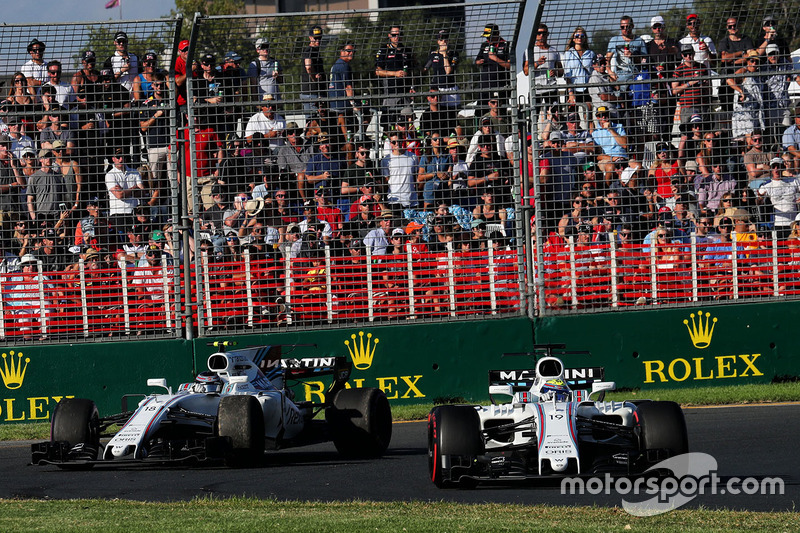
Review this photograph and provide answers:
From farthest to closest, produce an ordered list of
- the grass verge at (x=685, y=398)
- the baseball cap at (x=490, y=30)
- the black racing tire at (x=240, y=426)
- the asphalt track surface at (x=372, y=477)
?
the baseball cap at (x=490, y=30), the grass verge at (x=685, y=398), the black racing tire at (x=240, y=426), the asphalt track surface at (x=372, y=477)

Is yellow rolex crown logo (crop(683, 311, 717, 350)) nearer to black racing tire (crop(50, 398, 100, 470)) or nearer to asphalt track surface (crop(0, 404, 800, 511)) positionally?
asphalt track surface (crop(0, 404, 800, 511))

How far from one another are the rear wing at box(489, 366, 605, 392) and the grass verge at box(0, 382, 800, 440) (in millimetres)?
3511

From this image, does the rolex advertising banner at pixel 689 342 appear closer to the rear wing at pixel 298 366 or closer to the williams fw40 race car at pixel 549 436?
the rear wing at pixel 298 366

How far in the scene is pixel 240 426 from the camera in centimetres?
973

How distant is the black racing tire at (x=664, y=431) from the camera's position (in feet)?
27.0

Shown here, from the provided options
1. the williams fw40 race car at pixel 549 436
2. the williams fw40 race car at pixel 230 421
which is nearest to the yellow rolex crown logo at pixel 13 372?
the williams fw40 race car at pixel 230 421

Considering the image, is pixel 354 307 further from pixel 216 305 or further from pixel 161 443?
pixel 161 443

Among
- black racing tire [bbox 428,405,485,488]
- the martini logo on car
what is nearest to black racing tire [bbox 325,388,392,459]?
black racing tire [bbox 428,405,485,488]

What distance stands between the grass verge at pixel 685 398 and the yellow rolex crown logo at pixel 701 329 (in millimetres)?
573

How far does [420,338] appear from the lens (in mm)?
13602

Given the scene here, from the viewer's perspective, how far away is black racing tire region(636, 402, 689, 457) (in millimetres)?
8224

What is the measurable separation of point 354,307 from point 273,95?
8.70 feet

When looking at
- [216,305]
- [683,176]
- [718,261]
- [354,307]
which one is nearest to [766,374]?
[718,261]
